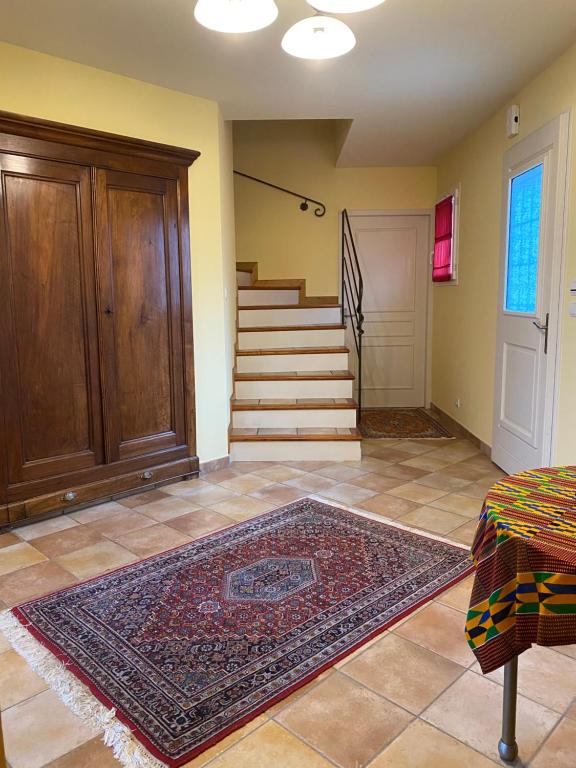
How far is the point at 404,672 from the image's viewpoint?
6.08 ft

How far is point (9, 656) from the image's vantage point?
1955 mm

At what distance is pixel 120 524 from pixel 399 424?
120 inches

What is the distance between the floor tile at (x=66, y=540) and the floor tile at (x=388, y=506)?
1.51 m

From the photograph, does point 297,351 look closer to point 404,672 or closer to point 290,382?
point 290,382

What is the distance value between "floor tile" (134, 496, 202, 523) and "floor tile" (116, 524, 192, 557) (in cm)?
15

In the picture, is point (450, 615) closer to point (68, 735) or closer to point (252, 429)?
point (68, 735)

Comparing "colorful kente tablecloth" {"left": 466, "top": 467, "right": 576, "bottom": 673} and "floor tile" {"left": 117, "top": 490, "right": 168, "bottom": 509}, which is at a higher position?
"colorful kente tablecloth" {"left": 466, "top": 467, "right": 576, "bottom": 673}

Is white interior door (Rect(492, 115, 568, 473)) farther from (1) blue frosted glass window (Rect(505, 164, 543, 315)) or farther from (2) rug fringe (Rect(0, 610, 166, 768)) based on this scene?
(2) rug fringe (Rect(0, 610, 166, 768))

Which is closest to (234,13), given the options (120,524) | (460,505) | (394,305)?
(120,524)

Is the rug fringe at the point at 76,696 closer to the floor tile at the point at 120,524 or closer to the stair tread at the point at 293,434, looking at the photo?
the floor tile at the point at 120,524

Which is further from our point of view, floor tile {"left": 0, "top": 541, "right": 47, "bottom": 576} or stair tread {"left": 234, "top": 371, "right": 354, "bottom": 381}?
stair tread {"left": 234, "top": 371, "right": 354, "bottom": 381}

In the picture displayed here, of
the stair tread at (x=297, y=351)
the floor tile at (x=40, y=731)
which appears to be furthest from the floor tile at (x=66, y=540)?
the stair tread at (x=297, y=351)

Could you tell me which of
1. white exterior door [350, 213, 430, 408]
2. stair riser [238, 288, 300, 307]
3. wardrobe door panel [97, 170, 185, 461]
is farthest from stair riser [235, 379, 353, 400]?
white exterior door [350, 213, 430, 408]

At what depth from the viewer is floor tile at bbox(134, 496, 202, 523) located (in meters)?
3.23
